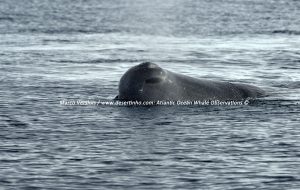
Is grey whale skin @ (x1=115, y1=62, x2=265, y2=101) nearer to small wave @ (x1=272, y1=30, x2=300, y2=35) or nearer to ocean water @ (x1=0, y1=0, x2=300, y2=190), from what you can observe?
ocean water @ (x1=0, y1=0, x2=300, y2=190)

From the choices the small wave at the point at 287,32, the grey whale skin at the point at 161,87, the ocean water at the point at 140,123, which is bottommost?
the small wave at the point at 287,32

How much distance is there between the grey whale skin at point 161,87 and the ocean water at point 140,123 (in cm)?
60

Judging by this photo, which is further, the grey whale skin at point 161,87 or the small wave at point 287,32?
the small wave at point 287,32

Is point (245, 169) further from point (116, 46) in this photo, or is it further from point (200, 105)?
Answer: point (116, 46)

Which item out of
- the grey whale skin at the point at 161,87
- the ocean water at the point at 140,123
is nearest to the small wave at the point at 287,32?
the ocean water at the point at 140,123

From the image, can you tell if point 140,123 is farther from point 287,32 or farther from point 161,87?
point 287,32

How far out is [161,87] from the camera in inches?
1164

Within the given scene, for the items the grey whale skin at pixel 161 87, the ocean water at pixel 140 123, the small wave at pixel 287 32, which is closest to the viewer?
the ocean water at pixel 140 123

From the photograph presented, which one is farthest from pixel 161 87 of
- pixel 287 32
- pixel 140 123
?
pixel 287 32

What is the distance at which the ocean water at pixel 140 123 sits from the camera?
21.2 m

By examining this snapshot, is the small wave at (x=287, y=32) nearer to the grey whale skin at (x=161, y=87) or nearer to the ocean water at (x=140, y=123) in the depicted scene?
the ocean water at (x=140, y=123)

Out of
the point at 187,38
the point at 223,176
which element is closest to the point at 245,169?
the point at 223,176

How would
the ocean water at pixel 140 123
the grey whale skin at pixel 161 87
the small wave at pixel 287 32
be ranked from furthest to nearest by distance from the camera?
the small wave at pixel 287 32, the grey whale skin at pixel 161 87, the ocean water at pixel 140 123

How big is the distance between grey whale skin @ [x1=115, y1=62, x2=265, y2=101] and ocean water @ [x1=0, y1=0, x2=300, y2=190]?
1.98ft
